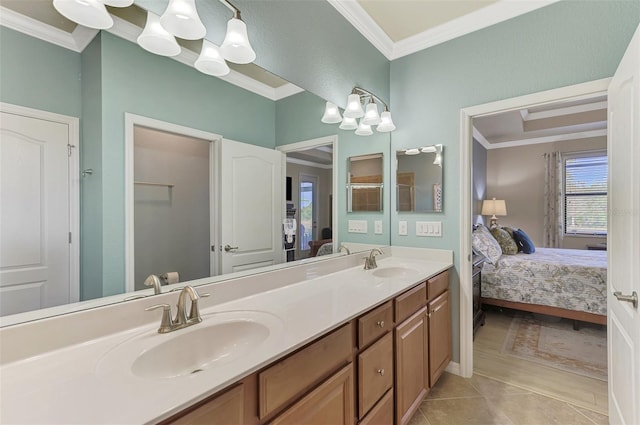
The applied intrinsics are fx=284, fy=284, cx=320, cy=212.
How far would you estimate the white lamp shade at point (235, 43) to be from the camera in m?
1.31

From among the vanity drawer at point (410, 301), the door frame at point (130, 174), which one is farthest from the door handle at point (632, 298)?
the door frame at point (130, 174)

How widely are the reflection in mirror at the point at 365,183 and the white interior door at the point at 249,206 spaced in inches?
28.8

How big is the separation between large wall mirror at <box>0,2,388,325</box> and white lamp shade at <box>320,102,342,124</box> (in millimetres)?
840

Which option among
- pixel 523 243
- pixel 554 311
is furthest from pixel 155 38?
pixel 523 243

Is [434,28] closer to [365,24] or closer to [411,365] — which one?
[365,24]

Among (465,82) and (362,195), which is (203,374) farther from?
(465,82)

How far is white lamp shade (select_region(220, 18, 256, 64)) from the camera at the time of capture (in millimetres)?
1312

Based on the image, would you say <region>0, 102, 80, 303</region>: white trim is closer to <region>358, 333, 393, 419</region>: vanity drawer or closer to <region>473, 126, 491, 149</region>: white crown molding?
<region>358, 333, 393, 419</region>: vanity drawer

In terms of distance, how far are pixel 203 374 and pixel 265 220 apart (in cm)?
90

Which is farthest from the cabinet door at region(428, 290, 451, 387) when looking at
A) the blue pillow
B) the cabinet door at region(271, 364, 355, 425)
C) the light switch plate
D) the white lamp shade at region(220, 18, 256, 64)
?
the blue pillow

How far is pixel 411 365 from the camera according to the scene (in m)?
1.60

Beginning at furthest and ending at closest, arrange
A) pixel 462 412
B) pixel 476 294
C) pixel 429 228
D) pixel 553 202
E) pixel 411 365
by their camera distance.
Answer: pixel 553 202
pixel 476 294
pixel 429 228
pixel 462 412
pixel 411 365

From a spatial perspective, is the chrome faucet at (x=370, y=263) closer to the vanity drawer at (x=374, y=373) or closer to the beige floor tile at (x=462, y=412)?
the vanity drawer at (x=374, y=373)

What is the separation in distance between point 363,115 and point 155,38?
149 centimetres
